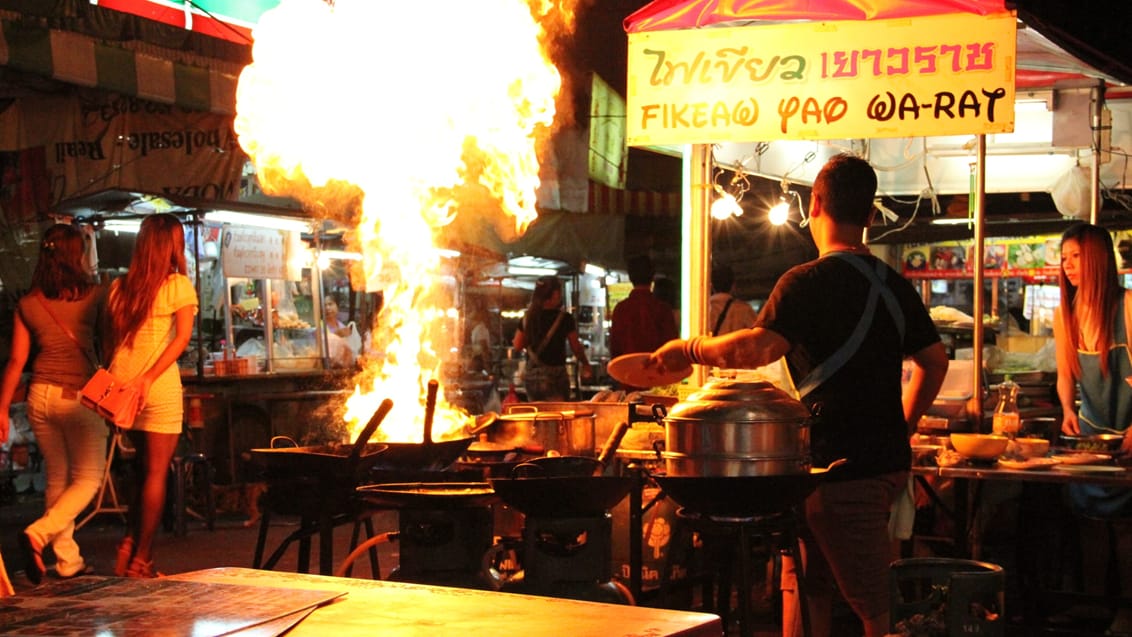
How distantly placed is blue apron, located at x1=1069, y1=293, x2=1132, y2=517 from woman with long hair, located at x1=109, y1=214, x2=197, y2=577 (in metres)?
5.49

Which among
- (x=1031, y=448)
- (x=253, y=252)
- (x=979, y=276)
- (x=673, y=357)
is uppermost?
(x=253, y=252)

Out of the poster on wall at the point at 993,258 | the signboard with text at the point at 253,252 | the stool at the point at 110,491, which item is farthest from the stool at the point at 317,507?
the poster on wall at the point at 993,258

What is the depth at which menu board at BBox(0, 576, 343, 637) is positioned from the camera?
2328 millimetres

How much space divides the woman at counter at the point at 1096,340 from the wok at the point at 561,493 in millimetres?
3538

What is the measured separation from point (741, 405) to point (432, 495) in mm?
1339

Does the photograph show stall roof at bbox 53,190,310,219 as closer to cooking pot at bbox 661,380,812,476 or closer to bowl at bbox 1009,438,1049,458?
bowl at bbox 1009,438,1049,458

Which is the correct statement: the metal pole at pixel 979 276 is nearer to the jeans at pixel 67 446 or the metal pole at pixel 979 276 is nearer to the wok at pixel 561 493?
the wok at pixel 561 493

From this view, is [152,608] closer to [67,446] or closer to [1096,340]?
[67,446]

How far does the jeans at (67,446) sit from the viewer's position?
757 cm

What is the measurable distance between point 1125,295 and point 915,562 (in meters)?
2.89

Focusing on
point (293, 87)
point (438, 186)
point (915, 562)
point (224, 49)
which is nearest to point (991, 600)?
point (915, 562)

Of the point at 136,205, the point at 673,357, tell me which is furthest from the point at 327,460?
the point at 136,205

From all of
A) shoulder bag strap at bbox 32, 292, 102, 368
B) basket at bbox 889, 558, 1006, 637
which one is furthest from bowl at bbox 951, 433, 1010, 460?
shoulder bag strap at bbox 32, 292, 102, 368

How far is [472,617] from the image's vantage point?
2.55m
